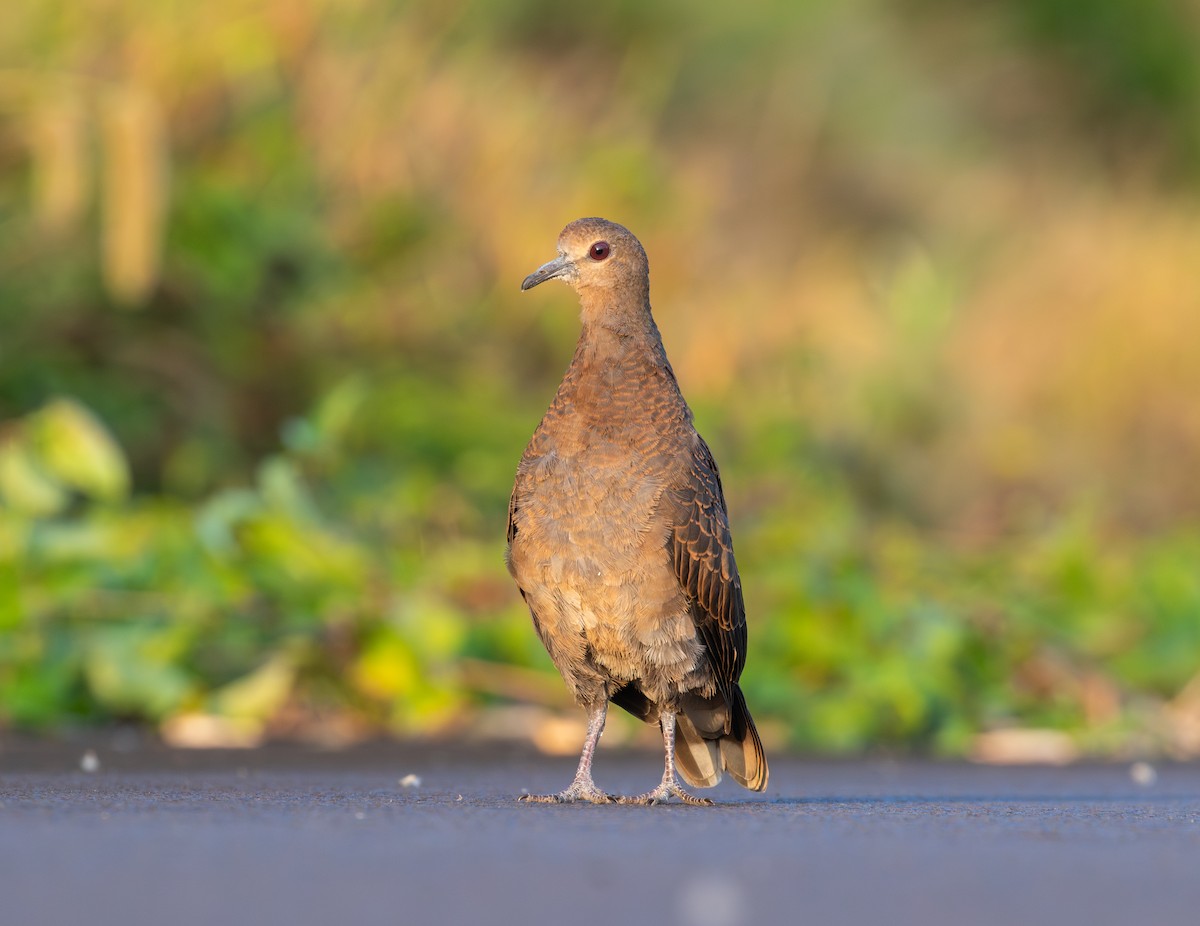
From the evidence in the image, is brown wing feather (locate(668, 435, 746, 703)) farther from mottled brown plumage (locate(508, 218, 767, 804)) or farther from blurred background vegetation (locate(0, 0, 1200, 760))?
blurred background vegetation (locate(0, 0, 1200, 760))

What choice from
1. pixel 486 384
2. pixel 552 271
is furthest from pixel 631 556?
pixel 486 384

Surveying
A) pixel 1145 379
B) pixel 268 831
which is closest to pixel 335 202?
pixel 1145 379

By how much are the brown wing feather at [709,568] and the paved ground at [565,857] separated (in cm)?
39

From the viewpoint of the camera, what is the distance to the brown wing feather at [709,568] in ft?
16.0

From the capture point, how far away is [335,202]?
10047mm

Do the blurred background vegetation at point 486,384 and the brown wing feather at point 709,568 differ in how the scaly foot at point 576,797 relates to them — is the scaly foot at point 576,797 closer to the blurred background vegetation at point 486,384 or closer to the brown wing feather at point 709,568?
the brown wing feather at point 709,568

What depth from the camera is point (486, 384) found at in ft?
33.0

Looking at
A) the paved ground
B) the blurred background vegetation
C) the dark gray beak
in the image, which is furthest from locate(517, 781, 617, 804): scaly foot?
the blurred background vegetation

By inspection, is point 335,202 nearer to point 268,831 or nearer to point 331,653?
point 331,653

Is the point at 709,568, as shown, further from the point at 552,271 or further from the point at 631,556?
the point at 552,271

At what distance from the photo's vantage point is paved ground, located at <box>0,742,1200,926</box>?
288 cm

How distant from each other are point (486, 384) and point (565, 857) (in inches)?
267

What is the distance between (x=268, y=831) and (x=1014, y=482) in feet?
28.2

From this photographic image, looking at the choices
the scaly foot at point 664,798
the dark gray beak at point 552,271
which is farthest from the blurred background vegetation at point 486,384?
the scaly foot at point 664,798
